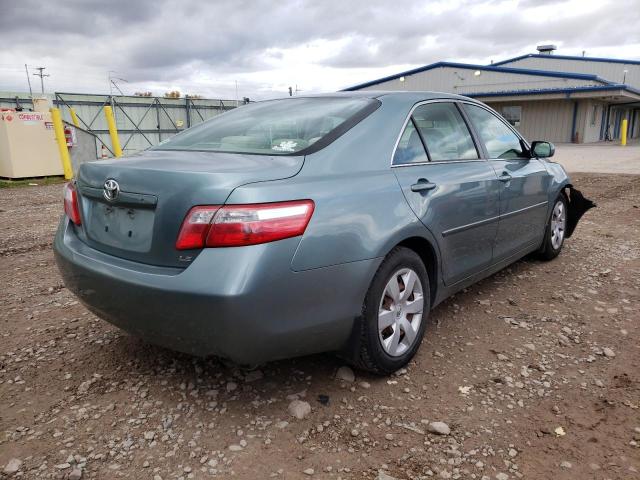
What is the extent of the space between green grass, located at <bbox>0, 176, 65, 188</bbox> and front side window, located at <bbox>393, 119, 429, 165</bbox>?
11.2 m

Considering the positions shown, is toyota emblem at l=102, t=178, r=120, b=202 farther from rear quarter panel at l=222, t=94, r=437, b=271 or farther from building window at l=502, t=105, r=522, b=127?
building window at l=502, t=105, r=522, b=127

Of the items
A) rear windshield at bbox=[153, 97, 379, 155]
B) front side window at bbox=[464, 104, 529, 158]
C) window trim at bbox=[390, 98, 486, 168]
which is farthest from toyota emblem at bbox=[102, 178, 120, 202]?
front side window at bbox=[464, 104, 529, 158]

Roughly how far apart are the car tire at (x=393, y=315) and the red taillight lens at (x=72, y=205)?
160cm

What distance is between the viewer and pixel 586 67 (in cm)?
4141

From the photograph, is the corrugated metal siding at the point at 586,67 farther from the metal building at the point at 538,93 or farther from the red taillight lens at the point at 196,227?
the red taillight lens at the point at 196,227

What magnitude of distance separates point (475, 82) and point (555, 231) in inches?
1115

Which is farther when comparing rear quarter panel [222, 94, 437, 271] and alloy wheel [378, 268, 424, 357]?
alloy wheel [378, 268, 424, 357]

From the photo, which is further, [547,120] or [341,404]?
[547,120]

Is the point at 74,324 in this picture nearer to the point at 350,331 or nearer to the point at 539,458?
the point at 350,331

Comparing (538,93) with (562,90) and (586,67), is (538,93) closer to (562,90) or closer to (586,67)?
(562,90)

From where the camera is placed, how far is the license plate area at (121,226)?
230 cm

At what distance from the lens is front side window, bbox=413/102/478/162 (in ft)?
10.4

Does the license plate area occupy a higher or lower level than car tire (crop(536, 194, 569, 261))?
higher

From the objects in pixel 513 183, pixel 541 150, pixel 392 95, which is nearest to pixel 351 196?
pixel 392 95
